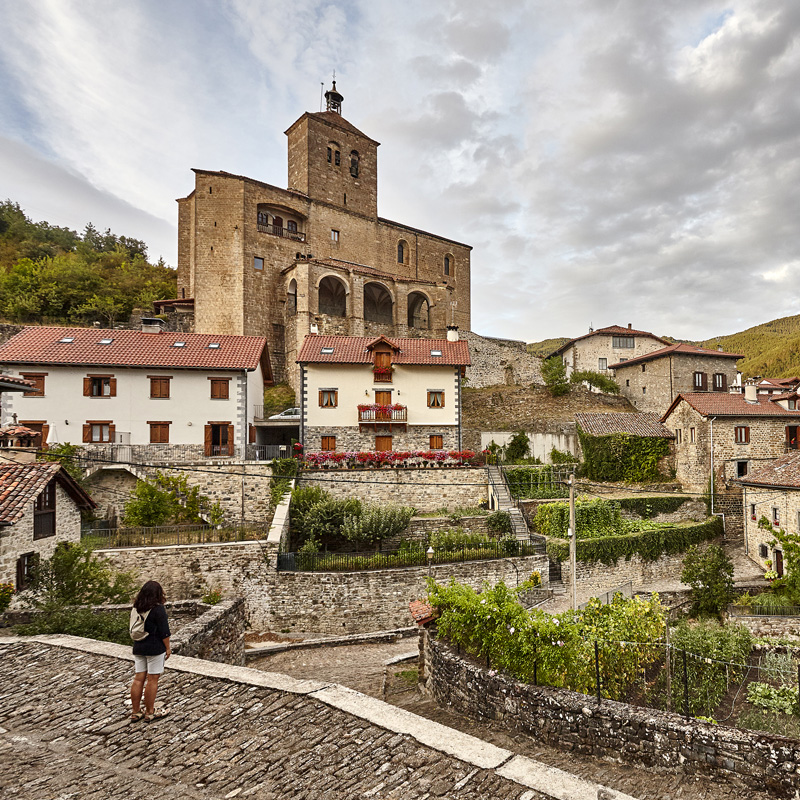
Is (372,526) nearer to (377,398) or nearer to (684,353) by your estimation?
(377,398)

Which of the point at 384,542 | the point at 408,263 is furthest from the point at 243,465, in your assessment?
the point at 408,263

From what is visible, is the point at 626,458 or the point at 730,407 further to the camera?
the point at 626,458

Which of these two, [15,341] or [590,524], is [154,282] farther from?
[590,524]

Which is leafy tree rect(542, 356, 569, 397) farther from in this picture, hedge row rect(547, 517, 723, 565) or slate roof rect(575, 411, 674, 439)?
hedge row rect(547, 517, 723, 565)

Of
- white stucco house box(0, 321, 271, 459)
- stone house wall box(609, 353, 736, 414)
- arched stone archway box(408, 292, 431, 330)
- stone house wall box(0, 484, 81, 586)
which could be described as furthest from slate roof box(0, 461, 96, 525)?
stone house wall box(609, 353, 736, 414)

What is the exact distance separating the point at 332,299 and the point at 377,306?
17.9ft

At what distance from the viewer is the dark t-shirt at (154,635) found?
19.2 feet

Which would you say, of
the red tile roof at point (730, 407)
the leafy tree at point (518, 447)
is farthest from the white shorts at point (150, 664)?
the red tile roof at point (730, 407)

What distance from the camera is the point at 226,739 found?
537 cm

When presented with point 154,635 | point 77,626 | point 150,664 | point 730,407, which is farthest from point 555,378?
point 150,664

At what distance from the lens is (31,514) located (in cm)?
1277

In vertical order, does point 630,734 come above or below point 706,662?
above

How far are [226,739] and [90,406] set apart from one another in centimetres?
2163

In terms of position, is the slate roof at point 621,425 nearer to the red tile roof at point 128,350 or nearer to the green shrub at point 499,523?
the green shrub at point 499,523
